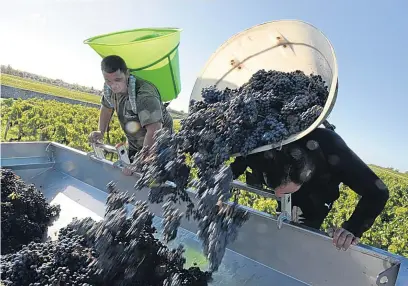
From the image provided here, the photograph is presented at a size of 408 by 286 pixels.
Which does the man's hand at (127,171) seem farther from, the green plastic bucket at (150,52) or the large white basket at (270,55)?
the green plastic bucket at (150,52)

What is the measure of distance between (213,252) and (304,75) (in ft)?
3.20

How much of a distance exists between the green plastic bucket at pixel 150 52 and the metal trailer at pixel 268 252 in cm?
77

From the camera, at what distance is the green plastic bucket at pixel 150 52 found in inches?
107

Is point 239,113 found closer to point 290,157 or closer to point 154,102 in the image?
point 290,157

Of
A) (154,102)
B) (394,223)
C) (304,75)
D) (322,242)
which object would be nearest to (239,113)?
(304,75)

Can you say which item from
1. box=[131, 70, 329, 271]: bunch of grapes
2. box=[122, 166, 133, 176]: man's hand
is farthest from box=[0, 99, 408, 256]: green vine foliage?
box=[131, 70, 329, 271]: bunch of grapes

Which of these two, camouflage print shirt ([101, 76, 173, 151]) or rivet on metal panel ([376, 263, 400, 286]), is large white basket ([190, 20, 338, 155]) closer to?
camouflage print shirt ([101, 76, 173, 151])

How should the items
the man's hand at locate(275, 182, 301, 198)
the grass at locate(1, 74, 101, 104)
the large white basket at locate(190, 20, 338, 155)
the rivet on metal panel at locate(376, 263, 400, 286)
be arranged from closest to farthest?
1. the rivet on metal panel at locate(376, 263, 400, 286)
2. the man's hand at locate(275, 182, 301, 198)
3. the large white basket at locate(190, 20, 338, 155)
4. the grass at locate(1, 74, 101, 104)

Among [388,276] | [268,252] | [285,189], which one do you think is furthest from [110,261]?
[388,276]

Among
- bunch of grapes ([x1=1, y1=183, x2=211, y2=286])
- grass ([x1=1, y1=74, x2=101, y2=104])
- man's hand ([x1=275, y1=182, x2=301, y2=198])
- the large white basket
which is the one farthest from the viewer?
grass ([x1=1, y1=74, x2=101, y2=104])

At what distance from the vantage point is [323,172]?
5.89ft

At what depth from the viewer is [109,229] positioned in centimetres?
149

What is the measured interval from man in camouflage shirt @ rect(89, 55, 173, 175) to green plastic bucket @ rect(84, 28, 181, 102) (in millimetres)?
157

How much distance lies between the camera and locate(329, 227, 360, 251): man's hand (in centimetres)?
133
